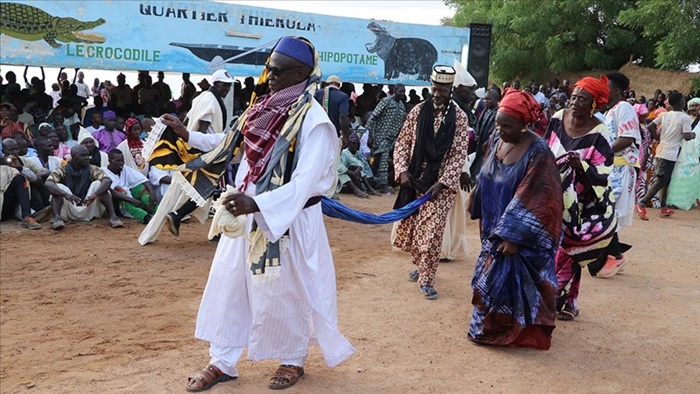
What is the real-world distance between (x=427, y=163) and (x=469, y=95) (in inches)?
95.0

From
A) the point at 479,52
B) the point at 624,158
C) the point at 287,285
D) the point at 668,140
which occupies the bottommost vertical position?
the point at 287,285

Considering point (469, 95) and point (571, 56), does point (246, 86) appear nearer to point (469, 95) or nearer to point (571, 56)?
point (469, 95)

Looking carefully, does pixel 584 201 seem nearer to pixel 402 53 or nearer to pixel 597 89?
pixel 597 89

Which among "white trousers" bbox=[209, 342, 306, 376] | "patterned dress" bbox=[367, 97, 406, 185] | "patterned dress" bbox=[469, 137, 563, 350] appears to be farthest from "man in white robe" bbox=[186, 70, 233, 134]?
"patterned dress" bbox=[367, 97, 406, 185]

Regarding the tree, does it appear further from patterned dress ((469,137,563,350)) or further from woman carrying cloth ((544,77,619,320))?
patterned dress ((469,137,563,350))

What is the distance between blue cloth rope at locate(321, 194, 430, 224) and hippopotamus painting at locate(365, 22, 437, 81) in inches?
344

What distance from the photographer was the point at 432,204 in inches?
244

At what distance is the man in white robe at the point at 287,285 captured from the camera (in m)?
3.77

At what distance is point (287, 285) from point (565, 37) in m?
23.7

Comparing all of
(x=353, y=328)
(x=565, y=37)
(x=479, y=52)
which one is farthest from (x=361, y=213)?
(x=565, y=37)

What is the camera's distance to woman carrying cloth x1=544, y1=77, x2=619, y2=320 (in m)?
5.29

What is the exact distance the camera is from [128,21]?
11.2 metres

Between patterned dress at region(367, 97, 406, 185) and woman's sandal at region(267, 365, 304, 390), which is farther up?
patterned dress at region(367, 97, 406, 185)

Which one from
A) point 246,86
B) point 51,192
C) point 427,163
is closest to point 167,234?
point 51,192
